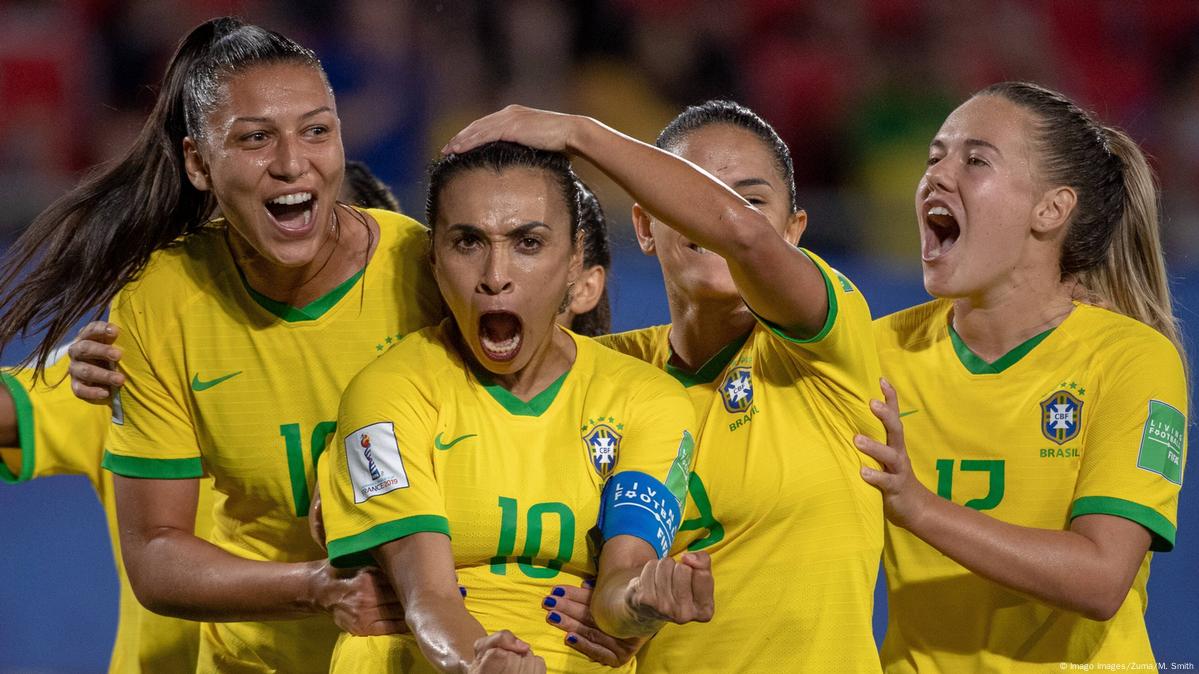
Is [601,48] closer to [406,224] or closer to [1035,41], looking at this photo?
[1035,41]

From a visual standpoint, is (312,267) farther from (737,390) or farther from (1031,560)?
(1031,560)

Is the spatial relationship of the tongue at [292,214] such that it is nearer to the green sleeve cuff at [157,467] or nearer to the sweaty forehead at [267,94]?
the sweaty forehead at [267,94]

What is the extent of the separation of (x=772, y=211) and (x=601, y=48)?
3.53 m

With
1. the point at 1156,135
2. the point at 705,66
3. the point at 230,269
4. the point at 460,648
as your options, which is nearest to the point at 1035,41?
the point at 1156,135

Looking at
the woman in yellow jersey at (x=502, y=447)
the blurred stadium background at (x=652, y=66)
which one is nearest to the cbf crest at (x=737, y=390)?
the woman in yellow jersey at (x=502, y=447)

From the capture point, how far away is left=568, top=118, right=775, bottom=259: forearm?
2.14 meters

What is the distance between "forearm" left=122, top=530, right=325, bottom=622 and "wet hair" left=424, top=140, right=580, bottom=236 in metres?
0.62

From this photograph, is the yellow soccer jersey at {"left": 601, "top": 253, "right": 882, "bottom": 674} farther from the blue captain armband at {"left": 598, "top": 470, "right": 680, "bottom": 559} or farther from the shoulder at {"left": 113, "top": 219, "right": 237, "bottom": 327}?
the shoulder at {"left": 113, "top": 219, "right": 237, "bottom": 327}

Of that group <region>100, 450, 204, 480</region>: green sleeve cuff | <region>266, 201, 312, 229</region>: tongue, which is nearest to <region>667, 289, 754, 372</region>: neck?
<region>266, 201, 312, 229</region>: tongue

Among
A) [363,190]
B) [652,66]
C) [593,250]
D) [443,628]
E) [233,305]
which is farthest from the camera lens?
[652,66]

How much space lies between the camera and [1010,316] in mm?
2625

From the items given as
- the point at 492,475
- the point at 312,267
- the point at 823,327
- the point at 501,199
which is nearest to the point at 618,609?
the point at 492,475

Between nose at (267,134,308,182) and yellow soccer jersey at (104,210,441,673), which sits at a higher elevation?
nose at (267,134,308,182)

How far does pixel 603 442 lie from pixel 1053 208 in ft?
3.26
